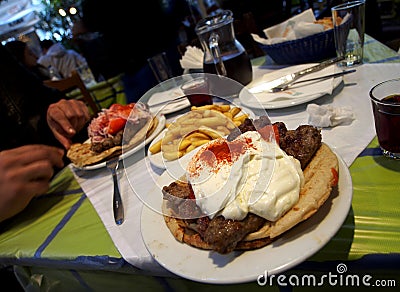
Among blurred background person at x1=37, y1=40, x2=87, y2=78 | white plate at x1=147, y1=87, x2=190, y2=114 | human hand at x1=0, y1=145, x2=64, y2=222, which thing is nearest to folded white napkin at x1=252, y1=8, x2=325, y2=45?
white plate at x1=147, y1=87, x2=190, y2=114

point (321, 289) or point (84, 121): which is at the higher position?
point (84, 121)

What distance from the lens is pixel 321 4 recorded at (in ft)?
18.6

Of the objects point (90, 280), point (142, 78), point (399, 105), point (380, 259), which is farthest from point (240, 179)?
point (142, 78)

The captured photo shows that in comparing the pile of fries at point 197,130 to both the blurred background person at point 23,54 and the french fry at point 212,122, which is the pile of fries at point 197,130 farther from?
the blurred background person at point 23,54

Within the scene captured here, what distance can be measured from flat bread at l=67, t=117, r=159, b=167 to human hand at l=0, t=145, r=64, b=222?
4.6 inches

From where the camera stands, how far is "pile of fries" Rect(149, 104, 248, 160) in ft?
A: 3.28

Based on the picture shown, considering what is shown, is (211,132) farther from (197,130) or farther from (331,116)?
(331,116)

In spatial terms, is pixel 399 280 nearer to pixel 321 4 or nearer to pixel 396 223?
pixel 396 223

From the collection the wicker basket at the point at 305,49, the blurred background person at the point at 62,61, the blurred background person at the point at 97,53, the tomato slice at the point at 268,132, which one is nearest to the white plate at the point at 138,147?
the tomato slice at the point at 268,132

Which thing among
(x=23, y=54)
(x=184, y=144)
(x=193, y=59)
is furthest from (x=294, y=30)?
(x=23, y=54)

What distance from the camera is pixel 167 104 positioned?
1572mm

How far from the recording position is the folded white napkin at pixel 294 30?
1.46m

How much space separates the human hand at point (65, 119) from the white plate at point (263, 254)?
1.12 metres

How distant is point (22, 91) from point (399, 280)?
1.96 metres
